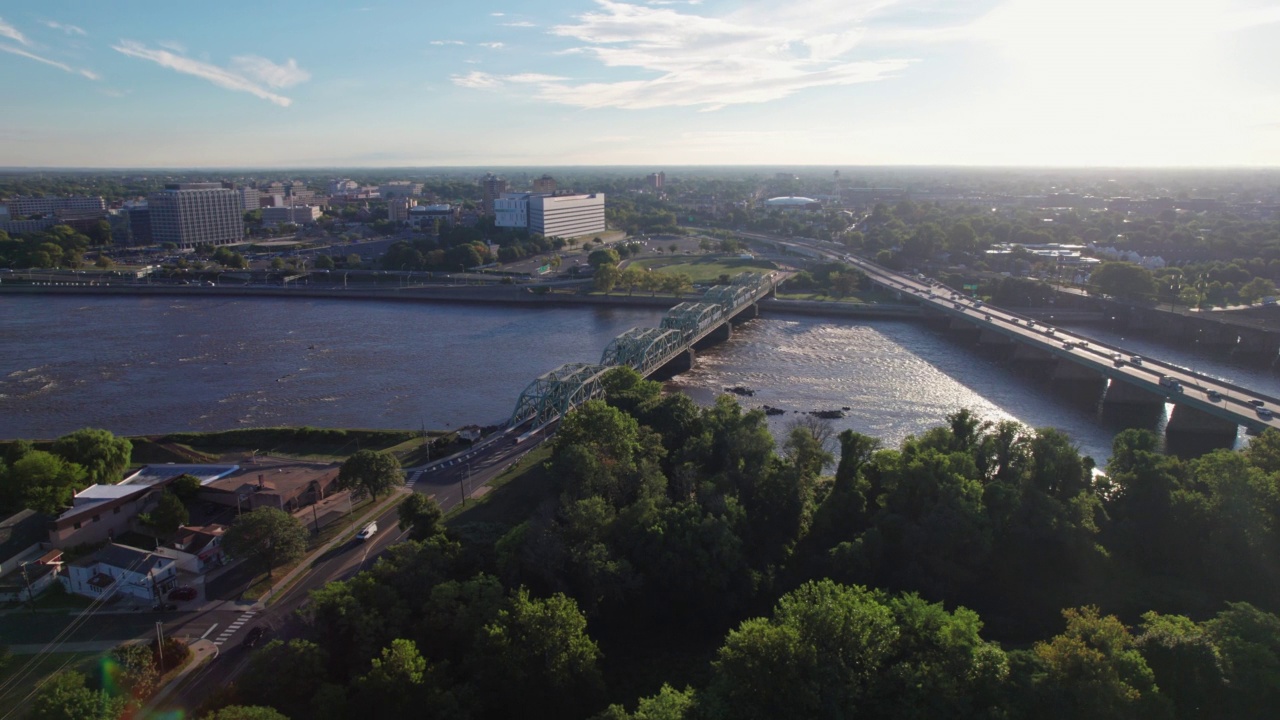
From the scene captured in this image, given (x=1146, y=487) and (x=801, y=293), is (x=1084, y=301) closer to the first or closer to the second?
(x=801, y=293)

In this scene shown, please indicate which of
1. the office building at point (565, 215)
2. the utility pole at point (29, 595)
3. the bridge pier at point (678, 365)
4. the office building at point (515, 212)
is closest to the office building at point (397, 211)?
the office building at point (515, 212)

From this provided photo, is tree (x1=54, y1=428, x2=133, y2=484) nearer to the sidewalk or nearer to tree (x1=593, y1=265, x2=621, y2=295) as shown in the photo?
the sidewalk

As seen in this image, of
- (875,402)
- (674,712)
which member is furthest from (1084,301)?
(674,712)

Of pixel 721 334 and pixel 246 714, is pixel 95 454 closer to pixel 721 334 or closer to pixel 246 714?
pixel 246 714

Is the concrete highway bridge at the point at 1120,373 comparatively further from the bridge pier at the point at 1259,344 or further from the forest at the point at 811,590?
the bridge pier at the point at 1259,344

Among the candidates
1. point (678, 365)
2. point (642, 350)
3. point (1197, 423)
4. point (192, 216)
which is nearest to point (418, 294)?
point (678, 365)

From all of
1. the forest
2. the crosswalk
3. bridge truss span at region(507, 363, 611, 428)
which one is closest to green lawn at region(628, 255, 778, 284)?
bridge truss span at region(507, 363, 611, 428)
